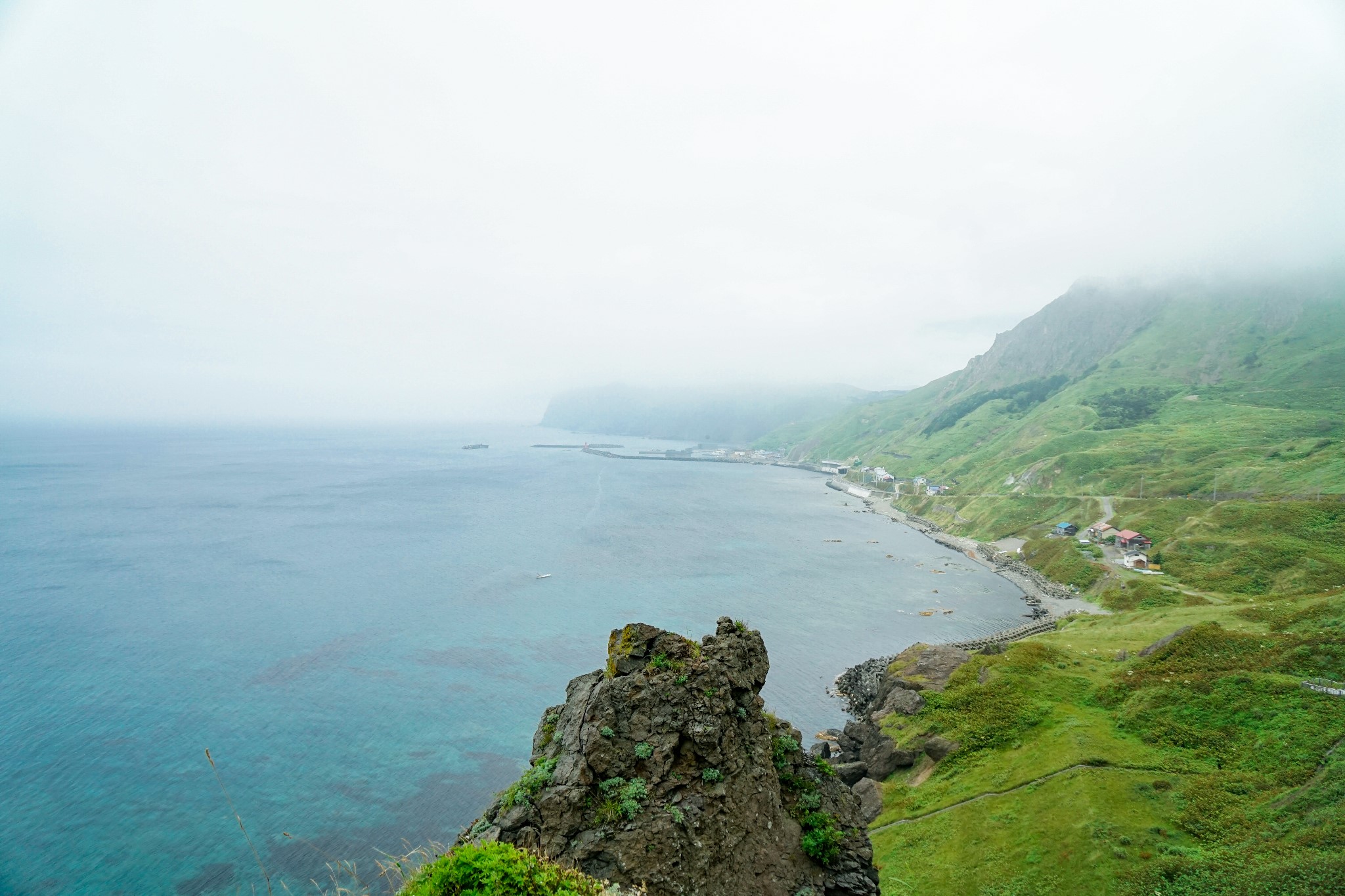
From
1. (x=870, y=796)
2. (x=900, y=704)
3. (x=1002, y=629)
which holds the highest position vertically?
(x=900, y=704)

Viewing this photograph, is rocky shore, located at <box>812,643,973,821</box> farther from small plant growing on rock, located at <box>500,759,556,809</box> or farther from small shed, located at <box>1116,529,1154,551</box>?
small shed, located at <box>1116,529,1154,551</box>

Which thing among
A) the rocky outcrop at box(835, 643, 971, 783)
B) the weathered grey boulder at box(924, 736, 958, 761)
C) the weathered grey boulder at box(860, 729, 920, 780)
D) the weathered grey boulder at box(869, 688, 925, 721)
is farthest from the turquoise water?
the weathered grey boulder at box(924, 736, 958, 761)

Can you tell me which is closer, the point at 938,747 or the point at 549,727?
the point at 549,727

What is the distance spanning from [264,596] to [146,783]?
43771 millimetres

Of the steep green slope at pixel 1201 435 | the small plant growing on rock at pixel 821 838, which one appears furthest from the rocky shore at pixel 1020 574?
the small plant growing on rock at pixel 821 838

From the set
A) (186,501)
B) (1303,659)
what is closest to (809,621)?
(1303,659)

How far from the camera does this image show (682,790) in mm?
14781

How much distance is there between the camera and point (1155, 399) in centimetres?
17850

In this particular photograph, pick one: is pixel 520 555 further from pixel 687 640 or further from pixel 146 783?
pixel 687 640

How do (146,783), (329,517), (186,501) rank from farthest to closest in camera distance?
(186,501)
(329,517)
(146,783)

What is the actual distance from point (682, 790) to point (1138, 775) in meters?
30.8

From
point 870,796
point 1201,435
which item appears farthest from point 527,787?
point 1201,435

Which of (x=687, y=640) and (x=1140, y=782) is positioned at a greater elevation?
(x=687, y=640)

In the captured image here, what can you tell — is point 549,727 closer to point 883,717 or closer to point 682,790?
point 682,790
